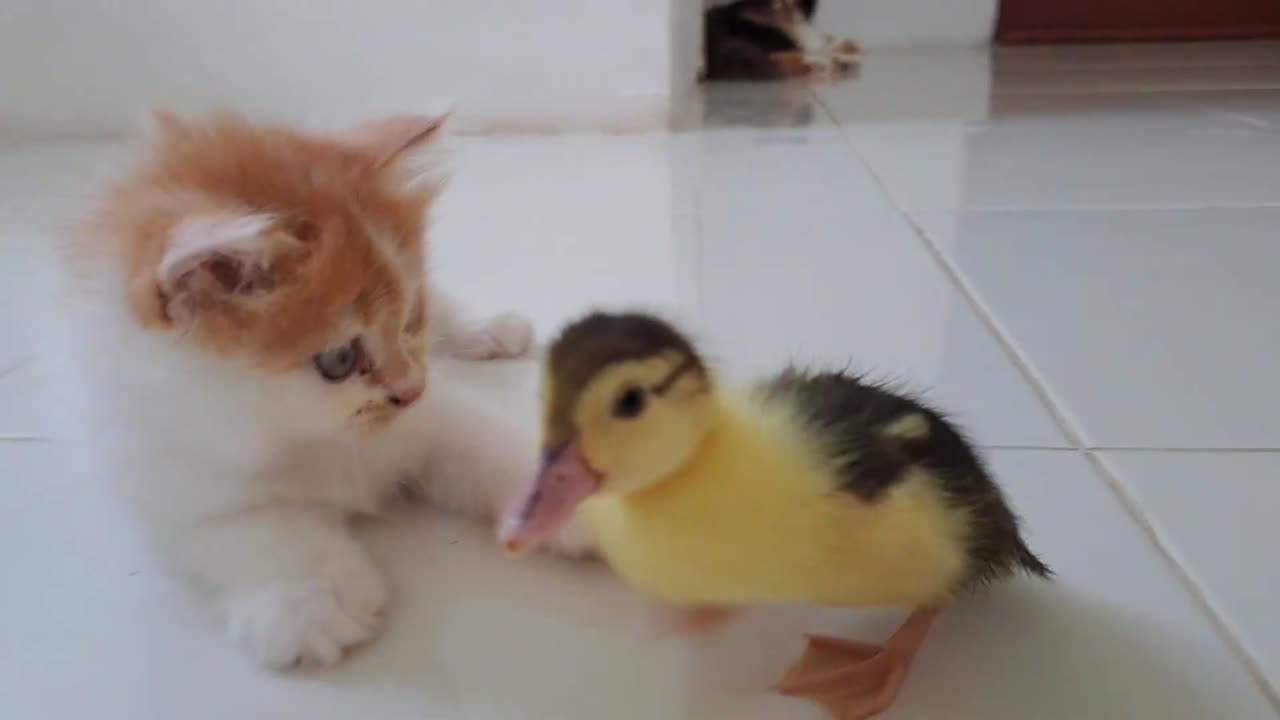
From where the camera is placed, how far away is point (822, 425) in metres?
0.48

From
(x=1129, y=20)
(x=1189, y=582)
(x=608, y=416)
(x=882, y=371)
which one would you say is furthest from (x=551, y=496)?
(x=1129, y=20)

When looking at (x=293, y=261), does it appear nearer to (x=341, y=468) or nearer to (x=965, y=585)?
(x=341, y=468)

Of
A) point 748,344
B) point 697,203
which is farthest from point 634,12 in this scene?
point 748,344

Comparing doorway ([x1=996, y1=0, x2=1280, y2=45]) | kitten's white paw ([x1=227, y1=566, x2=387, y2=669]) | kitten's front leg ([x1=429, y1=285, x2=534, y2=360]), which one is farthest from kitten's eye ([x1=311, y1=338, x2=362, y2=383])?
doorway ([x1=996, y1=0, x2=1280, y2=45])

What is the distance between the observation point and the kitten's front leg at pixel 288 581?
0.55 metres

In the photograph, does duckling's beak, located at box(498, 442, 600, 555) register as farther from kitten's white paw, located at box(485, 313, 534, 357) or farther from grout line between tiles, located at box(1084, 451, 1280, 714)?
kitten's white paw, located at box(485, 313, 534, 357)

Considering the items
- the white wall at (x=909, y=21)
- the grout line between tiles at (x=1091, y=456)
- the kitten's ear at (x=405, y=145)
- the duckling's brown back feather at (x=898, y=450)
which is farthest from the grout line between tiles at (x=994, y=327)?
the white wall at (x=909, y=21)

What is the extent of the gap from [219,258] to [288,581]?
0.18 m

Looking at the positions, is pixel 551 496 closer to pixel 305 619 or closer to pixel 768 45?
pixel 305 619

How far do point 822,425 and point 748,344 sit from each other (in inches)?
19.0

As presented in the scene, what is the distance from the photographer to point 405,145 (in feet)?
2.36

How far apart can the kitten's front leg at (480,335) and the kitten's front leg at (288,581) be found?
0.33 m

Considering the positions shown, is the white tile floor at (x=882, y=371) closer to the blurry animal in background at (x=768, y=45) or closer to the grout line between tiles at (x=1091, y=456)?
the grout line between tiles at (x=1091, y=456)

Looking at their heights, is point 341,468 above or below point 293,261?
below
